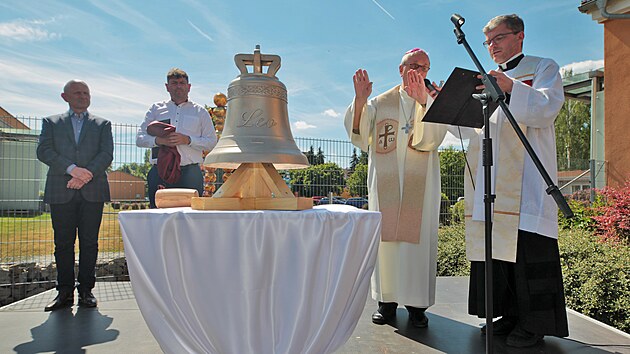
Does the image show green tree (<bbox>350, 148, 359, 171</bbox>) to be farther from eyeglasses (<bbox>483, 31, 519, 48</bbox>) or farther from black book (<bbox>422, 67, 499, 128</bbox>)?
black book (<bbox>422, 67, 499, 128</bbox>)

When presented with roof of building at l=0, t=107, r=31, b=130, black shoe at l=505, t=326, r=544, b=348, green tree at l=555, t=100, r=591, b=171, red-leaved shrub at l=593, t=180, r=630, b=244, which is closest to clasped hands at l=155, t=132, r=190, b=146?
black shoe at l=505, t=326, r=544, b=348

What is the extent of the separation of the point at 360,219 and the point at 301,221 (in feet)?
0.91

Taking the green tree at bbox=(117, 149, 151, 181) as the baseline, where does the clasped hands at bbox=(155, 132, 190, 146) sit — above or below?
above

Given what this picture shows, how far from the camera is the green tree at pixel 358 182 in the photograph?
7.97 m

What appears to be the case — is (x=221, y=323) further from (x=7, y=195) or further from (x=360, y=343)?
(x=7, y=195)

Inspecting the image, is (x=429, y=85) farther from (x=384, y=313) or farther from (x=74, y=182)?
(x=74, y=182)

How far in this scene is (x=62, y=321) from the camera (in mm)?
3438

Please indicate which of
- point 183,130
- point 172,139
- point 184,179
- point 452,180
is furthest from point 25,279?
point 452,180

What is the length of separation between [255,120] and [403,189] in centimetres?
143

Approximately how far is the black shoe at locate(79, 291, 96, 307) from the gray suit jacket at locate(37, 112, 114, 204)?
0.85 m

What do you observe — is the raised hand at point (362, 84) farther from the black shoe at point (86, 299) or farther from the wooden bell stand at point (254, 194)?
the black shoe at point (86, 299)

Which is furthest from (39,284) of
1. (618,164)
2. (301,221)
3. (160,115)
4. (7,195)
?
(618,164)

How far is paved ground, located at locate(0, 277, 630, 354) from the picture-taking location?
281cm

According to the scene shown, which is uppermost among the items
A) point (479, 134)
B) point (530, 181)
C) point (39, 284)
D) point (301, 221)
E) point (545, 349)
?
point (479, 134)
